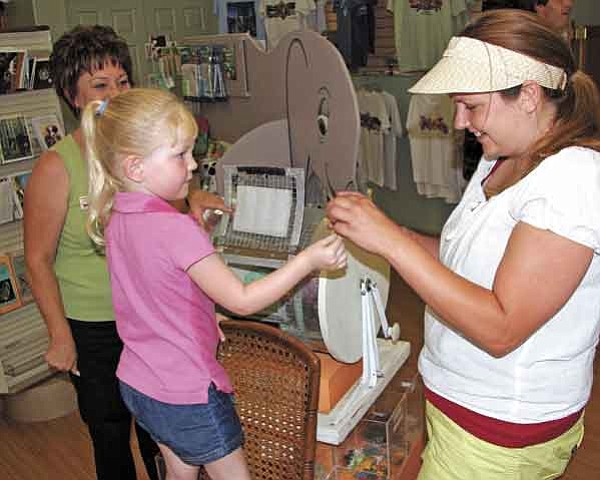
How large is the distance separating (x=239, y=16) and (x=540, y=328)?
382cm

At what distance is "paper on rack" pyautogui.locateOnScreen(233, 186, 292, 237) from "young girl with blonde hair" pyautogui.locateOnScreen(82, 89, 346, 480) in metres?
0.44

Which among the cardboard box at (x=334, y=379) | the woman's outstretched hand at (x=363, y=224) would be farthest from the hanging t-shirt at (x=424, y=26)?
the woman's outstretched hand at (x=363, y=224)

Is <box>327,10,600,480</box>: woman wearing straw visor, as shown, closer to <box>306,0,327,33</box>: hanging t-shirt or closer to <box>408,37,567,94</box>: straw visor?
<box>408,37,567,94</box>: straw visor

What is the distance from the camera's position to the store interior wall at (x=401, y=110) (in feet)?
8.79

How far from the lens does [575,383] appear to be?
1217mm

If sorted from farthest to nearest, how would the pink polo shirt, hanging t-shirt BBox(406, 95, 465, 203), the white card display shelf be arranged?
hanging t-shirt BBox(406, 95, 465, 203) < the white card display shelf < the pink polo shirt

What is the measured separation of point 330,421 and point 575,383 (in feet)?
2.04

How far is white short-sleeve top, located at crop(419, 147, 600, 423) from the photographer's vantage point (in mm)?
1037

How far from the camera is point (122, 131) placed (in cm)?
118

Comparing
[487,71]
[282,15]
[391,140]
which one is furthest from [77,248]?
[391,140]

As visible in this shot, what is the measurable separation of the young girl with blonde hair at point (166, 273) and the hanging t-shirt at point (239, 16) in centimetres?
346

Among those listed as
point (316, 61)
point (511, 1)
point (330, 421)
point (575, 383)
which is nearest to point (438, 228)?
point (511, 1)

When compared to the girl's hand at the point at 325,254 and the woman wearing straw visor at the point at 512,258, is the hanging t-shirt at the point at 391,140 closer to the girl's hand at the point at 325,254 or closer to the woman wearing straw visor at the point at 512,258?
the woman wearing straw visor at the point at 512,258

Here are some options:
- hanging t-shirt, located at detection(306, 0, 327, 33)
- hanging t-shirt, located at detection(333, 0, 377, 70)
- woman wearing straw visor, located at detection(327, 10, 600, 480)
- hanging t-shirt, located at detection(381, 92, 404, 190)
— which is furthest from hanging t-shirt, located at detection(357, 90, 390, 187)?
woman wearing straw visor, located at detection(327, 10, 600, 480)
